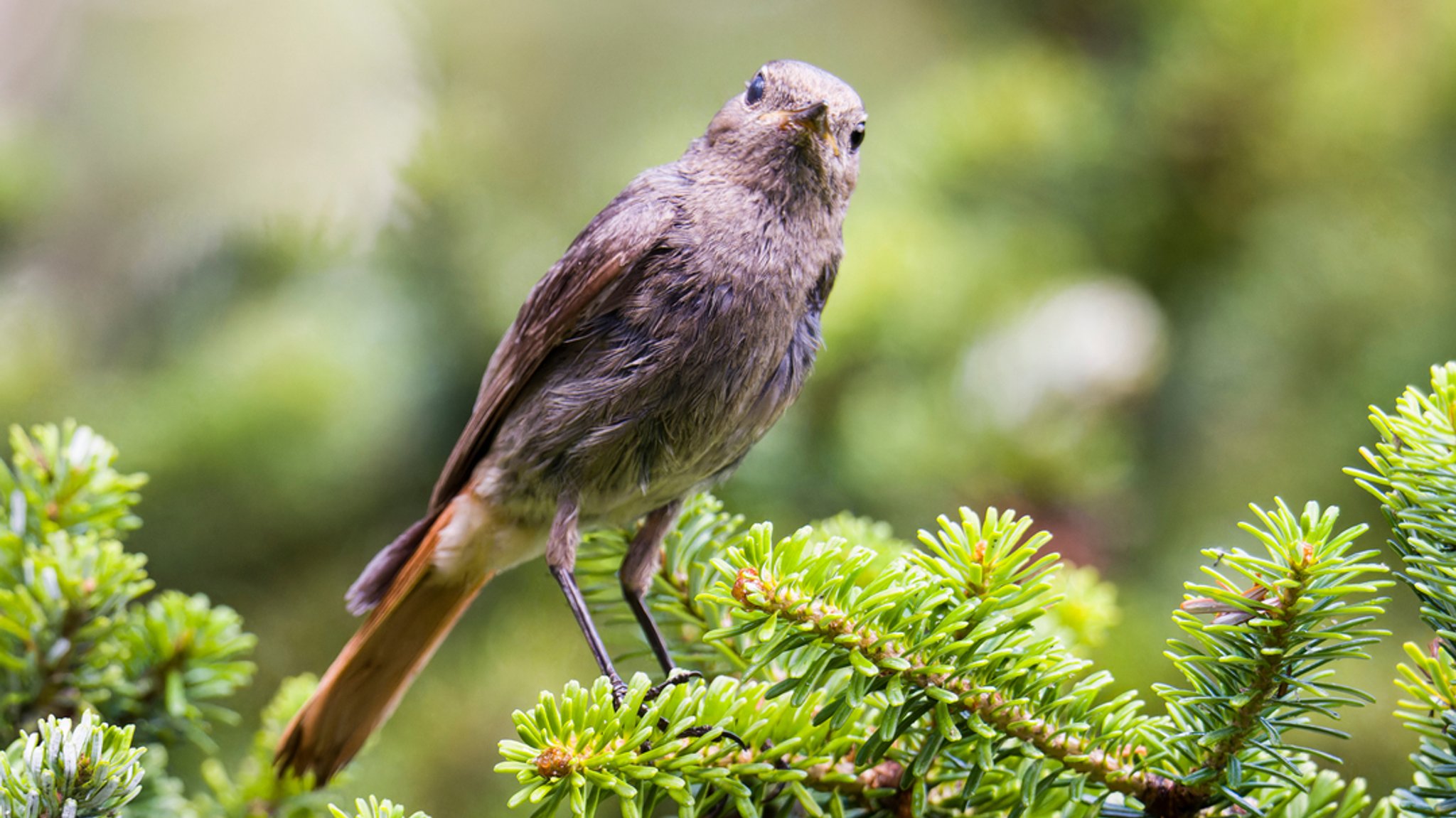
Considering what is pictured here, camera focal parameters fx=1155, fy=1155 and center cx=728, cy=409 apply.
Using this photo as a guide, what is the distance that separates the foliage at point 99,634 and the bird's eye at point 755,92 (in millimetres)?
1406

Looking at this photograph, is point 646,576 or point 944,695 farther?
point 646,576

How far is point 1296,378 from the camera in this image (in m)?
3.56

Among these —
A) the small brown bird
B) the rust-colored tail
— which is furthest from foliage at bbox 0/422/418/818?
the small brown bird

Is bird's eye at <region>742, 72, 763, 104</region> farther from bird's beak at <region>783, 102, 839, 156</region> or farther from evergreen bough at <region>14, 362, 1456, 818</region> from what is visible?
evergreen bough at <region>14, 362, 1456, 818</region>

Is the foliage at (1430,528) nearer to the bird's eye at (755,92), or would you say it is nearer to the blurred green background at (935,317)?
the blurred green background at (935,317)

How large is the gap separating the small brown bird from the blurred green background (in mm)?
527

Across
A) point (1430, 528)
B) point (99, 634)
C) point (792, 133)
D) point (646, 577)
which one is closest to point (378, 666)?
point (646, 577)

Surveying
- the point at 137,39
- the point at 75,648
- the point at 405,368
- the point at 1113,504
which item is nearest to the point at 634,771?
the point at 75,648

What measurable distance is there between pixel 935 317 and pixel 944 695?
1.98m

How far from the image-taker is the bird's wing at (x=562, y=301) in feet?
7.51

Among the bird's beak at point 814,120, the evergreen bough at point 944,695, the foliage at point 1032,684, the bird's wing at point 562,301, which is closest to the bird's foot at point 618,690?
the evergreen bough at point 944,695

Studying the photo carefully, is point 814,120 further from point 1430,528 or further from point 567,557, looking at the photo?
point 1430,528

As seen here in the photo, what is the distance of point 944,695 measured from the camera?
1.36 metres

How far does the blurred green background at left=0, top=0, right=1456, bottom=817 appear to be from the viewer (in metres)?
2.96
